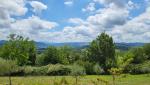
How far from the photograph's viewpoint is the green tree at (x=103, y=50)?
3885 inches

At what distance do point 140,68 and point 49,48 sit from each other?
105ft

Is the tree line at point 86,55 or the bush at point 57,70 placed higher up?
the tree line at point 86,55

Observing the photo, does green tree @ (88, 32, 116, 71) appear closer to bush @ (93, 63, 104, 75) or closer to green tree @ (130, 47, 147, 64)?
bush @ (93, 63, 104, 75)

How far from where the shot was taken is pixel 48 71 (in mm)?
80500

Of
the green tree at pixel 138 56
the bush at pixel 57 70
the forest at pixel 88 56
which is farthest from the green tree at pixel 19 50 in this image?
the green tree at pixel 138 56

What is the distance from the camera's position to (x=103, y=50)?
10294cm

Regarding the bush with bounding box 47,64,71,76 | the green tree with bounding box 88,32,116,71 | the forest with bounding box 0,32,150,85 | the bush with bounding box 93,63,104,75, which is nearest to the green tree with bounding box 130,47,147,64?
the forest with bounding box 0,32,150,85

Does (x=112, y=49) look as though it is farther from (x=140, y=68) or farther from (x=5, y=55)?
(x=5, y=55)

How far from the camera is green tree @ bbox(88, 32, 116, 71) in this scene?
324 feet

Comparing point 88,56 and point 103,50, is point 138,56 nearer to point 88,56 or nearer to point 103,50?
point 103,50

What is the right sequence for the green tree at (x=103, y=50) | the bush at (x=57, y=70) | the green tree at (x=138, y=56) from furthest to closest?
the green tree at (x=138, y=56) → the green tree at (x=103, y=50) → the bush at (x=57, y=70)

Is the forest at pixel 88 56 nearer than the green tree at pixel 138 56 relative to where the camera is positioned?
Yes

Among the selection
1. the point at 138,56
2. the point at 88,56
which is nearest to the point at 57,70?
the point at 88,56

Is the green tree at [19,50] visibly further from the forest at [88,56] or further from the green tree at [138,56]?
the green tree at [138,56]
